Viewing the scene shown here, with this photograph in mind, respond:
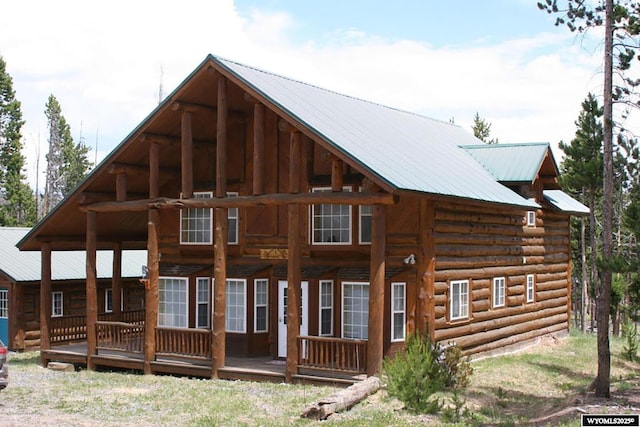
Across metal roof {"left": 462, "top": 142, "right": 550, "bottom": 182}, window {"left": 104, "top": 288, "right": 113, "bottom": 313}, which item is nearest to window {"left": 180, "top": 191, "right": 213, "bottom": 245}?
metal roof {"left": 462, "top": 142, "right": 550, "bottom": 182}

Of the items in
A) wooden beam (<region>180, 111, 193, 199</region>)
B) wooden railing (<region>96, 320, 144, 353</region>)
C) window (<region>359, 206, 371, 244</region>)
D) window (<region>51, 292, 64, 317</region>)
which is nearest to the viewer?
window (<region>359, 206, 371, 244</region>)

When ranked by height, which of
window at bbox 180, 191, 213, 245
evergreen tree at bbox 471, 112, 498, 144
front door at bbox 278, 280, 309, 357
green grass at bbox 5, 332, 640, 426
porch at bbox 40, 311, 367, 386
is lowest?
green grass at bbox 5, 332, 640, 426

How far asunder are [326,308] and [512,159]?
9.69 meters

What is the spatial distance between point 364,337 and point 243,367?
336 centimetres

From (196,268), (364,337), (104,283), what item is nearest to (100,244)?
Answer: (104,283)

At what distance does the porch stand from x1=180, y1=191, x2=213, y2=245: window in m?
3.21

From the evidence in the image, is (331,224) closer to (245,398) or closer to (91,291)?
(245,398)

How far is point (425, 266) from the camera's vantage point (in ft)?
68.2

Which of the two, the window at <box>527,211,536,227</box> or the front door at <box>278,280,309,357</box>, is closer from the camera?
the front door at <box>278,280,309,357</box>

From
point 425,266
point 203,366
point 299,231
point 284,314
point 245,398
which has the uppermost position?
point 299,231

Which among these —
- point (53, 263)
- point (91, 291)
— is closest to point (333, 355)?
point (91, 291)

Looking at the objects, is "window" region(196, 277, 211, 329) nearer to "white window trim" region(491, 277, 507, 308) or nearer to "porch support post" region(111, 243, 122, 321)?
"porch support post" region(111, 243, 122, 321)

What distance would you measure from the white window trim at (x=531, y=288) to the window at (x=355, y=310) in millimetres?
8633

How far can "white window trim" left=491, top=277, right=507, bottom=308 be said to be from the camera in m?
25.0
